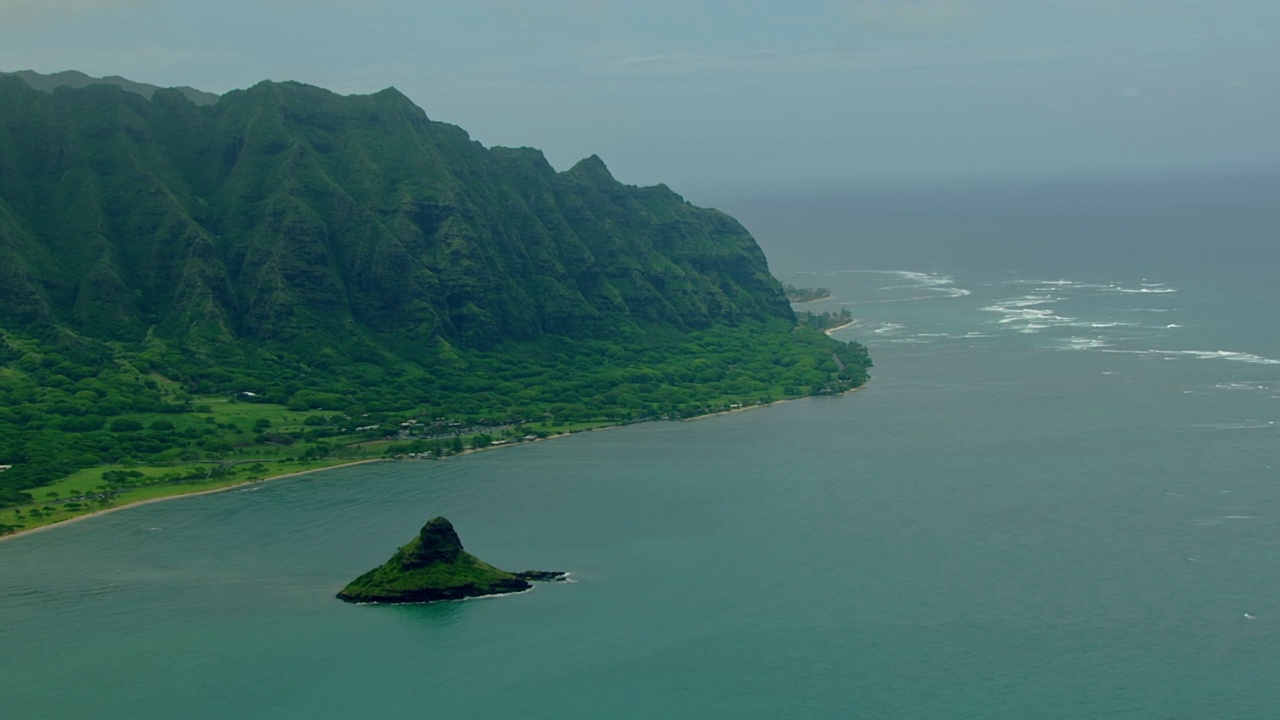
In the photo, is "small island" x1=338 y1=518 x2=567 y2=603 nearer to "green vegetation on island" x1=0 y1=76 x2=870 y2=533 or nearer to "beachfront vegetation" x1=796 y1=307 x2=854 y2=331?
"green vegetation on island" x1=0 y1=76 x2=870 y2=533

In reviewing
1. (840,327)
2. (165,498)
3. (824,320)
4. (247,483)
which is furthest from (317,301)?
(840,327)

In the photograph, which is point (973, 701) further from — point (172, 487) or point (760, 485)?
point (172, 487)

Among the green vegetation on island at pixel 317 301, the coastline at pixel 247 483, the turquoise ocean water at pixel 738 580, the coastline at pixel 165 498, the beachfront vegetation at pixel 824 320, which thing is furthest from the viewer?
the beachfront vegetation at pixel 824 320

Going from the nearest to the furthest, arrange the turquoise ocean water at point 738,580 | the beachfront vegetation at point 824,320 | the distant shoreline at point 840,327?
the turquoise ocean water at point 738,580, the distant shoreline at point 840,327, the beachfront vegetation at point 824,320

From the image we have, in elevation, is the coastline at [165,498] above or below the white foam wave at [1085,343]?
below

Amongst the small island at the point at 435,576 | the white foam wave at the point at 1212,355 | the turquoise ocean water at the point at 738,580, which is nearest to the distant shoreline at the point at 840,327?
the white foam wave at the point at 1212,355

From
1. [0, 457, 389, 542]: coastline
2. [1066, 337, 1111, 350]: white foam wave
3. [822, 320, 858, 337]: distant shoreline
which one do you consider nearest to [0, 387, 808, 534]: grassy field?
[0, 457, 389, 542]: coastline

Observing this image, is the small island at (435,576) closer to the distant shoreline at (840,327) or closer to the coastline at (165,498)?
the coastline at (165,498)
